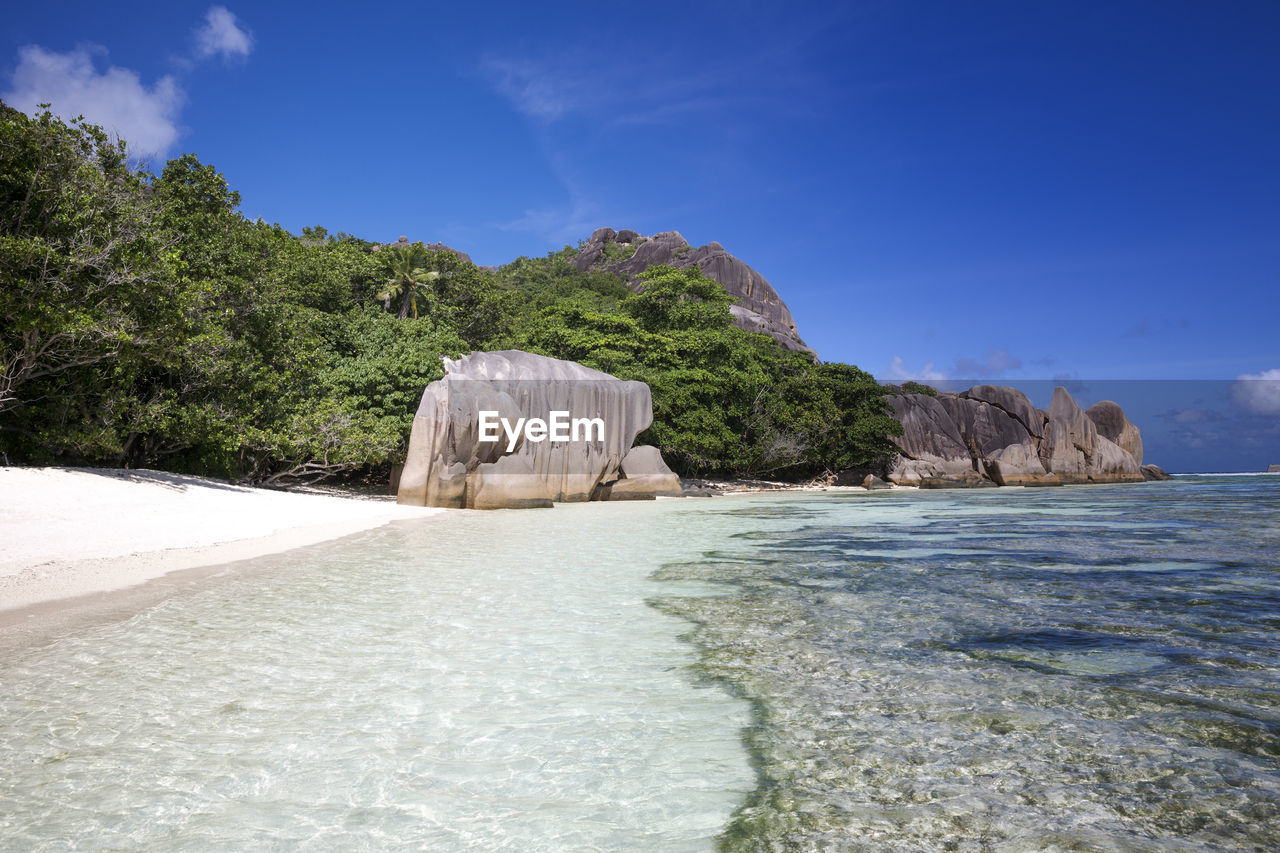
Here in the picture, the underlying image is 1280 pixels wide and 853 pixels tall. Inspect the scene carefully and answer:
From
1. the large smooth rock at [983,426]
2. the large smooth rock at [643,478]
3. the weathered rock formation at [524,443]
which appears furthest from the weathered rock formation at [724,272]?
the weathered rock formation at [524,443]

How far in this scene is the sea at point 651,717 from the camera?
2.12 m

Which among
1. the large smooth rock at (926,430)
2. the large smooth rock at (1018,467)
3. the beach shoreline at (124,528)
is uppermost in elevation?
the large smooth rock at (926,430)

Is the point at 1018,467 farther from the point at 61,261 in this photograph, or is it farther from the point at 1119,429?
the point at 61,261

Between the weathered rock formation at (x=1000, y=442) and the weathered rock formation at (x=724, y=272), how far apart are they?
50.1 feet

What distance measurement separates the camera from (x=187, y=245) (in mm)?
14453

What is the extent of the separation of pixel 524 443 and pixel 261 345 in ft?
21.0

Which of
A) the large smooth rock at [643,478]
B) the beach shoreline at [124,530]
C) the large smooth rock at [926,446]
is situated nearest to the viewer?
the beach shoreline at [124,530]

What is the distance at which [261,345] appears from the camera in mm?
15672

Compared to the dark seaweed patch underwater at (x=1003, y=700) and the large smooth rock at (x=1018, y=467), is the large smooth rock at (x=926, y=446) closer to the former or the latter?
the large smooth rock at (x=1018, y=467)

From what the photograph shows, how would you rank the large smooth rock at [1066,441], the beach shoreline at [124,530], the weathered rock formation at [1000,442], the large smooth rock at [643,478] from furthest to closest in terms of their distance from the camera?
the large smooth rock at [1066,441] → the weathered rock formation at [1000,442] → the large smooth rock at [643,478] → the beach shoreline at [124,530]

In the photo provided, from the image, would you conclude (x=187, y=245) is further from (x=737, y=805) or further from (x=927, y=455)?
(x=927, y=455)

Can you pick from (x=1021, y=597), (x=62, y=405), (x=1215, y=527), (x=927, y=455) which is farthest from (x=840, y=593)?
(x=927, y=455)

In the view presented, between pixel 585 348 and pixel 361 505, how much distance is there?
12.9m

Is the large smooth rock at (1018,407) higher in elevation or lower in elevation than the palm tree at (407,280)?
lower
